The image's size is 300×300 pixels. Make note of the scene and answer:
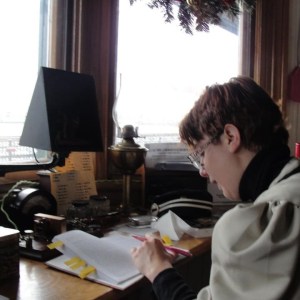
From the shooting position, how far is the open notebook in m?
0.99

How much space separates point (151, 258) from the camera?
3.44 feet

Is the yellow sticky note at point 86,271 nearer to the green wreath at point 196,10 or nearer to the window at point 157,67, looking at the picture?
the window at point 157,67

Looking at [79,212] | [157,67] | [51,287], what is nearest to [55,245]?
[51,287]

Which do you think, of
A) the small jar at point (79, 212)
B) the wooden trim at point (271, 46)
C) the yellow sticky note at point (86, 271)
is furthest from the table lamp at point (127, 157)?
the wooden trim at point (271, 46)

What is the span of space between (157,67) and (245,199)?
1346 millimetres

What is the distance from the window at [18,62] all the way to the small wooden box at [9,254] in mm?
617

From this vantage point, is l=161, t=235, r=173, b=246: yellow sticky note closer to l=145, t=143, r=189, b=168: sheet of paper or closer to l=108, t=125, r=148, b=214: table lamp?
l=108, t=125, r=148, b=214: table lamp

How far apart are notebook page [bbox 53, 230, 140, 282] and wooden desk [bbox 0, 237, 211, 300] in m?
0.05

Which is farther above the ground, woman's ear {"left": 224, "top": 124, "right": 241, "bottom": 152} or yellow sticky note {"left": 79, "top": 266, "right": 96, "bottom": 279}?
woman's ear {"left": 224, "top": 124, "right": 241, "bottom": 152}

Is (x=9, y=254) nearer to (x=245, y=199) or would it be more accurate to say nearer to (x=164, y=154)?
(x=245, y=199)

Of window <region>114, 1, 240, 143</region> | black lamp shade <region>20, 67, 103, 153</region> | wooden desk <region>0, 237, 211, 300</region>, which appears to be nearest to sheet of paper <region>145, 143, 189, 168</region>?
window <region>114, 1, 240, 143</region>

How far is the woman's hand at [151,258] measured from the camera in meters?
1.01

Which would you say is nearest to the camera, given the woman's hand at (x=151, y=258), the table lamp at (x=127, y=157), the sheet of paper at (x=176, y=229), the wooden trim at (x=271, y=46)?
the woman's hand at (x=151, y=258)

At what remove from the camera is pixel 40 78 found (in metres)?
1.27
